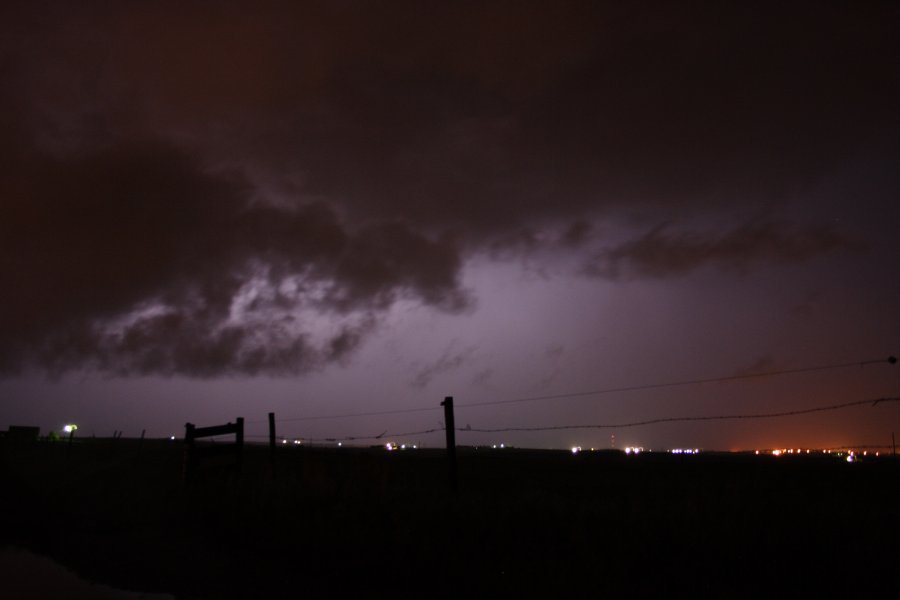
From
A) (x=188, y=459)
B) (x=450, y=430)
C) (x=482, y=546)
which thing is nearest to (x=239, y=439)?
(x=188, y=459)

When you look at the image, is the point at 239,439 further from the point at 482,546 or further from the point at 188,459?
the point at 482,546

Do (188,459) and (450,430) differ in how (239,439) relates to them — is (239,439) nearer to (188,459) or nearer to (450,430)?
(188,459)

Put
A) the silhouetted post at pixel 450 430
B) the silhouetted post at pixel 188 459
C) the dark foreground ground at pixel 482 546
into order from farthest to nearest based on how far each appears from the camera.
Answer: the silhouetted post at pixel 188 459
the silhouetted post at pixel 450 430
the dark foreground ground at pixel 482 546

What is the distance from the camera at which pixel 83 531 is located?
11.4m

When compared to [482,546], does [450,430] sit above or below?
above

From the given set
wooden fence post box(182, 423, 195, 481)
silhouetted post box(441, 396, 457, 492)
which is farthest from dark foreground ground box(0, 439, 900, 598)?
wooden fence post box(182, 423, 195, 481)

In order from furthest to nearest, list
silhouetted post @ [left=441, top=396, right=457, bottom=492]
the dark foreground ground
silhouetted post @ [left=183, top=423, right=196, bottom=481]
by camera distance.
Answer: silhouetted post @ [left=183, top=423, right=196, bottom=481] → silhouetted post @ [left=441, top=396, right=457, bottom=492] → the dark foreground ground

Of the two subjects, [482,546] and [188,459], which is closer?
[482,546]

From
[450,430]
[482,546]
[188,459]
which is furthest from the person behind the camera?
[188,459]

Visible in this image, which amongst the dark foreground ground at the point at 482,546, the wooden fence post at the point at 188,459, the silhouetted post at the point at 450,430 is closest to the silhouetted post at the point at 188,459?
the wooden fence post at the point at 188,459

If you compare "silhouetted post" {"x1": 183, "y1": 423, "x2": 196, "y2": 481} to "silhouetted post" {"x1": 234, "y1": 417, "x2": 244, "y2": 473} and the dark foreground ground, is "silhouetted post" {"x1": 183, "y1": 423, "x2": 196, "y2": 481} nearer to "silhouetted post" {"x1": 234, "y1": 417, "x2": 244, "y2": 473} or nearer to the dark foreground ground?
"silhouetted post" {"x1": 234, "y1": 417, "x2": 244, "y2": 473}

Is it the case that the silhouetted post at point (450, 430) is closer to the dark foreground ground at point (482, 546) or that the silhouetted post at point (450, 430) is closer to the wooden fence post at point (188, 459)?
the dark foreground ground at point (482, 546)

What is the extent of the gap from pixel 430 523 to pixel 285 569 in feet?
7.03

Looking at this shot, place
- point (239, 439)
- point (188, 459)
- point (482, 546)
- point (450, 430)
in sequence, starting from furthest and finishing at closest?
1. point (239, 439)
2. point (188, 459)
3. point (450, 430)
4. point (482, 546)
